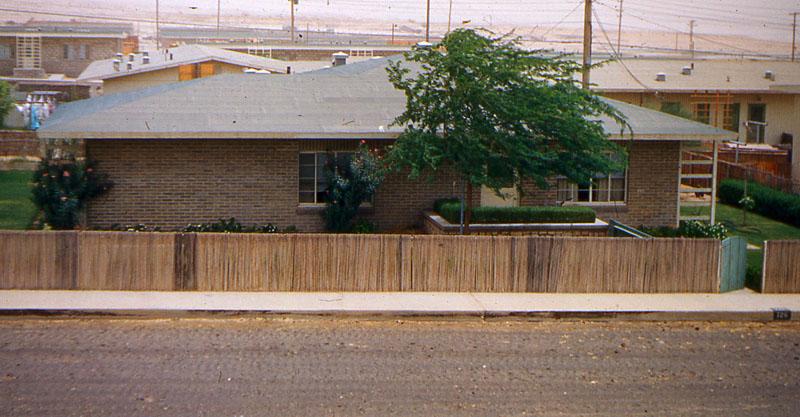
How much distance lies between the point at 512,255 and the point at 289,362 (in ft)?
19.1

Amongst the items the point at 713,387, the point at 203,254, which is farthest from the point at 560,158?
the point at 713,387

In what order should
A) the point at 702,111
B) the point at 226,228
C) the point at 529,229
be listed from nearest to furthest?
the point at 226,228
the point at 529,229
the point at 702,111

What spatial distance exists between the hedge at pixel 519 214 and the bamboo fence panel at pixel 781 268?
519 cm

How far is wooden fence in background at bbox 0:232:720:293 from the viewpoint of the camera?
15672 mm

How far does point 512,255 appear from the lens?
16422mm

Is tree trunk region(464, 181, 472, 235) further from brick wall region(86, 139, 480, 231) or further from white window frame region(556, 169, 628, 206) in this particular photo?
white window frame region(556, 169, 628, 206)

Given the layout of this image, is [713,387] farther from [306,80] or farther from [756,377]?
[306,80]

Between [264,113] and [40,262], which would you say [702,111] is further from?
[40,262]

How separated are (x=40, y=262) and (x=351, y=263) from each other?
505cm

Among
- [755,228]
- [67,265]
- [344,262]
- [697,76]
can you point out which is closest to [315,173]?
[344,262]

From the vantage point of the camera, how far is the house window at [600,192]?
940 inches

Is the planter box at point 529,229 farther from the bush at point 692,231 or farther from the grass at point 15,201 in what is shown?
the grass at point 15,201

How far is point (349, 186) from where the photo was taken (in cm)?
2142

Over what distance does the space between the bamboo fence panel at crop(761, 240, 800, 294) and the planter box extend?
15.6 ft
